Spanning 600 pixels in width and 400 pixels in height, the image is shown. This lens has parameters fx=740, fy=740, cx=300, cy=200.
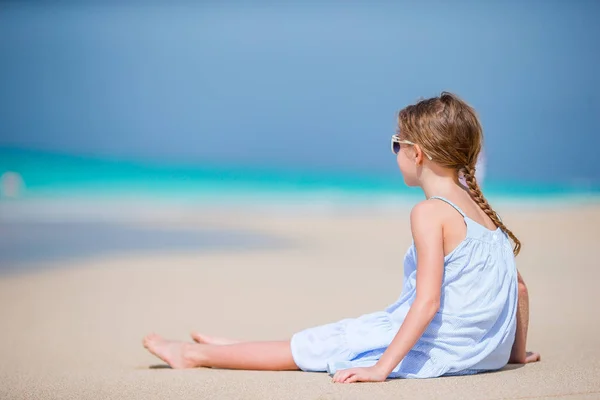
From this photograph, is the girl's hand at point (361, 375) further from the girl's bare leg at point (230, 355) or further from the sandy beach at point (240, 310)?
the girl's bare leg at point (230, 355)

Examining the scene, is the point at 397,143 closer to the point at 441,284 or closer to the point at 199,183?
the point at 441,284

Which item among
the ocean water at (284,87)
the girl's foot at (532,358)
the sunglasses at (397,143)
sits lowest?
the girl's foot at (532,358)

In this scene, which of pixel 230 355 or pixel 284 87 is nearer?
pixel 230 355

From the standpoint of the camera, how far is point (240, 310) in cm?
521

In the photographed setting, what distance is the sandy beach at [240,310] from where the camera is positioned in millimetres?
2684

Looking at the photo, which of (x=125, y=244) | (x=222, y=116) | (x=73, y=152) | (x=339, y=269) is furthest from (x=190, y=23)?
(x=339, y=269)

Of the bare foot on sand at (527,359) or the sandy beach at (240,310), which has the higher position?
the sandy beach at (240,310)

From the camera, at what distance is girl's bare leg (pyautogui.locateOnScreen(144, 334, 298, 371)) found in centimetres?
306

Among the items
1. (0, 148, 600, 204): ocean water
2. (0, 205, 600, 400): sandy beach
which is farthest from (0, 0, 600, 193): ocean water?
(0, 205, 600, 400): sandy beach

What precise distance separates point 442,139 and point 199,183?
24.2 meters

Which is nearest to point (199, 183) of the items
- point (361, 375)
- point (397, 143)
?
point (397, 143)

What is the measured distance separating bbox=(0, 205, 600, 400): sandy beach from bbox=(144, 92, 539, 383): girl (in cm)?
10

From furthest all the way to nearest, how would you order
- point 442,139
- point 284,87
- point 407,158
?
1. point 284,87
2. point 407,158
3. point 442,139

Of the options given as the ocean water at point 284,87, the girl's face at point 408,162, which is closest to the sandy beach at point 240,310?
the girl's face at point 408,162
